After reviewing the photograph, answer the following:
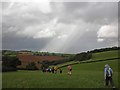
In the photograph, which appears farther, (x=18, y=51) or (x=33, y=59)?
(x=18, y=51)

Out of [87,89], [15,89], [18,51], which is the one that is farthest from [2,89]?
[18,51]

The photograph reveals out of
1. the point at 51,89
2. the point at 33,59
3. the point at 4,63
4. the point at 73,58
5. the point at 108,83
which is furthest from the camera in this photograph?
the point at 73,58

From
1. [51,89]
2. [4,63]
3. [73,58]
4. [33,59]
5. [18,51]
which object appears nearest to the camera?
[51,89]

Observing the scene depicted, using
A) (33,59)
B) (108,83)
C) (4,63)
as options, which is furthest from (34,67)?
(108,83)

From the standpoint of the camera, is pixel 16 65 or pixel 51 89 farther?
pixel 16 65

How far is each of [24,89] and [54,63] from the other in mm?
112705

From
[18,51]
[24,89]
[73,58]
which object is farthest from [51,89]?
[73,58]

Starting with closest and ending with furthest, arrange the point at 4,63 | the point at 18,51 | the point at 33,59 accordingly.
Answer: the point at 4,63, the point at 33,59, the point at 18,51

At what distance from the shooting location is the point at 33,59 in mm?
118812

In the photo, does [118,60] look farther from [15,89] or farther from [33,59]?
Result: [15,89]

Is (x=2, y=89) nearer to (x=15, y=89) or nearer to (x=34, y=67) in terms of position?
(x=15, y=89)

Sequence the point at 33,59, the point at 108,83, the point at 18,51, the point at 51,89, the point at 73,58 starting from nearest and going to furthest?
the point at 51,89, the point at 108,83, the point at 33,59, the point at 18,51, the point at 73,58

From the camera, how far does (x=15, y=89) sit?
22.4 m

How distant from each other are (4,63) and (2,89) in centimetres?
9003
